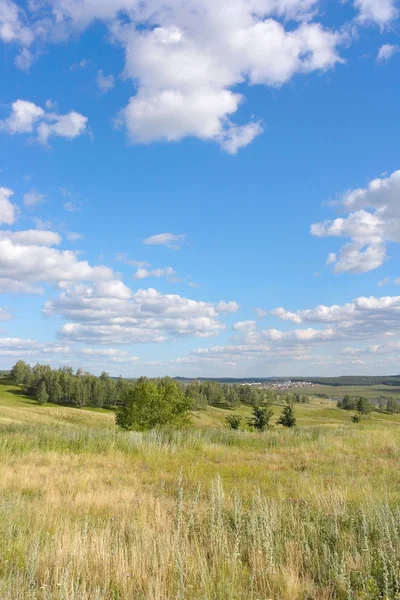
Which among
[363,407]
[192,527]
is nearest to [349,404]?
[363,407]

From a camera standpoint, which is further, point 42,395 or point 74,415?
point 42,395

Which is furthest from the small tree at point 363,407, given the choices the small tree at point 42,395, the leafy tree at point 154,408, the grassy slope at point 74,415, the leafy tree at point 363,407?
the leafy tree at point 154,408

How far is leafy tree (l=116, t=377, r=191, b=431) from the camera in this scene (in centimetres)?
4506

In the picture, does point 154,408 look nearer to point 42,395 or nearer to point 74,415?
point 74,415

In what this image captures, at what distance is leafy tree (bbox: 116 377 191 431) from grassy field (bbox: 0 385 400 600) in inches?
1292

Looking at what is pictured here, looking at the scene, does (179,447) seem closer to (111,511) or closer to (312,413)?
(111,511)

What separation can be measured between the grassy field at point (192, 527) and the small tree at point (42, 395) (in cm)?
9995

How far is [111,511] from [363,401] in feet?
491

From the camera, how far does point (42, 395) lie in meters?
105

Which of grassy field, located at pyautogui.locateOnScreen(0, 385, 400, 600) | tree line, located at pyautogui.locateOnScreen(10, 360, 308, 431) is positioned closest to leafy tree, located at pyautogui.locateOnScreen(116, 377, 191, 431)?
tree line, located at pyautogui.locateOnScreen(10, 360, 308, 431)

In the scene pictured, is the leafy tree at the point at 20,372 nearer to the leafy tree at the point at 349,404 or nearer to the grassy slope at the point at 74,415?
the grassy slope at the point at 74,415

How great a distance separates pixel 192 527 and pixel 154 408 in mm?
42514

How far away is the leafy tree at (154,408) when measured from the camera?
4506 cm

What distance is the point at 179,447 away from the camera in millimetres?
14742
